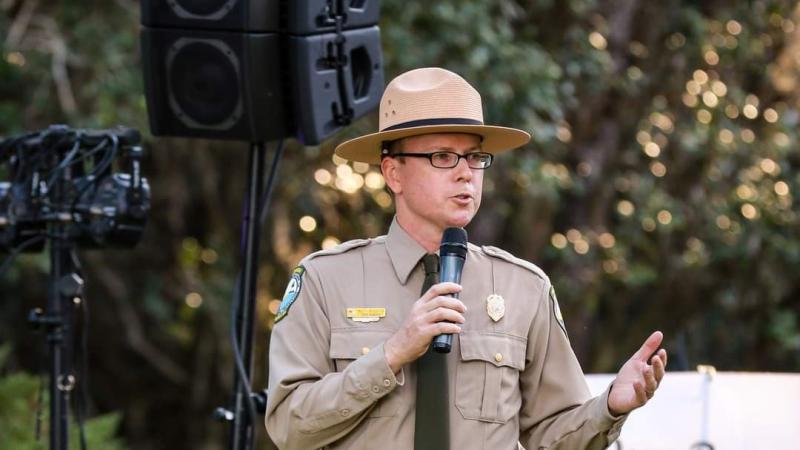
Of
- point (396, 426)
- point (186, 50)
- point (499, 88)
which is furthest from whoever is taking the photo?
point (499, 88)

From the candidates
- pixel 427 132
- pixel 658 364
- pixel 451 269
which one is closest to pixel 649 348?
pixel 658 364

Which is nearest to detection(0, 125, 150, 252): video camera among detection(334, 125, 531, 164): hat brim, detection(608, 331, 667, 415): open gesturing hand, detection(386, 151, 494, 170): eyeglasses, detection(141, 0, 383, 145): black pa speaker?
detection(141, 0, 383, 145): black pa speaker

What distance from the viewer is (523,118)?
8844mm

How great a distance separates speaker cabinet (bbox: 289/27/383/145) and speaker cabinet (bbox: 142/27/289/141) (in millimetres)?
87

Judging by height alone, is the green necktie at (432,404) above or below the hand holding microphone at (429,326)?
below

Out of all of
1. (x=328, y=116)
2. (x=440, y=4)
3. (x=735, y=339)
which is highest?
(x=440, y=4)

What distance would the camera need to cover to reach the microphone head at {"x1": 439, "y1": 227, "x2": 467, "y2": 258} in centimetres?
324

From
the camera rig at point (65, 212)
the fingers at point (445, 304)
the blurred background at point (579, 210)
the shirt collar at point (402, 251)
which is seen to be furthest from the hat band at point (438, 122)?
the blurred background at point (579, 210)

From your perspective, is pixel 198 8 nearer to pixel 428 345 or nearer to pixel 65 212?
pixel 65 212

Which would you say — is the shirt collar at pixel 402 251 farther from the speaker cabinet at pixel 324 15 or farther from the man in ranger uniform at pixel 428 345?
the speaker cabinet at pixel 324 15

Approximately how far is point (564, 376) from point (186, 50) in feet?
6.48

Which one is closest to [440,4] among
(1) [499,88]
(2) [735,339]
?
(1) [499,88]

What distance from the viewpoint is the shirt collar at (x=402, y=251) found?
337 centimetres

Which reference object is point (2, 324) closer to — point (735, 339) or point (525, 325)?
point (735, 339)
